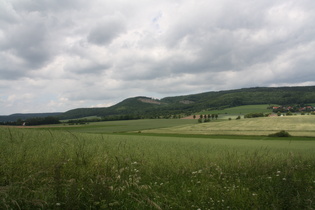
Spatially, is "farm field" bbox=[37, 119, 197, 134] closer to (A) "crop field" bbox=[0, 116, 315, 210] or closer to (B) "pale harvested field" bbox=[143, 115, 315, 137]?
(B) "pale harvested field" bbox=[143, 115, 315, 137]

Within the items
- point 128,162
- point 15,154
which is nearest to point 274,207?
point 128,162

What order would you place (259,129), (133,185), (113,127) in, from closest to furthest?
(133,185)
(259,129)
(113,127)

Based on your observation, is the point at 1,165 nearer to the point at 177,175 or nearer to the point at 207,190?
the point at 177,175

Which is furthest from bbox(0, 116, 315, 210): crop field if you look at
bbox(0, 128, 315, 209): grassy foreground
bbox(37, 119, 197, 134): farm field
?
bbox(37, 119, 197, 134): farm field

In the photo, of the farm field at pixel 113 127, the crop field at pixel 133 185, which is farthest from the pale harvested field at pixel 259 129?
the crop field at pixel 133 185

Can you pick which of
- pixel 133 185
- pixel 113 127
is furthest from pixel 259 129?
pixel 133 185

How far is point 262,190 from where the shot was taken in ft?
18.5

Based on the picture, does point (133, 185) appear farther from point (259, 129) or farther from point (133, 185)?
point (259, 129)

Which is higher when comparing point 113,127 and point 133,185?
point 133,185

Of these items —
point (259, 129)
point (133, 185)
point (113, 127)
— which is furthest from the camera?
point (113, 127)

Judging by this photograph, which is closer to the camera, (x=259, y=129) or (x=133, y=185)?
(x=133, y=185)

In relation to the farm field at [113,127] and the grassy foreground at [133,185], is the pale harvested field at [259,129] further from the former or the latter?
the grassy foreground at [133,185]

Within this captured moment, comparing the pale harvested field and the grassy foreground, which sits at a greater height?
the grassy foreground

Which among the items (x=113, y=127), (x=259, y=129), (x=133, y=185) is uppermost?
(x=133, y=185)
